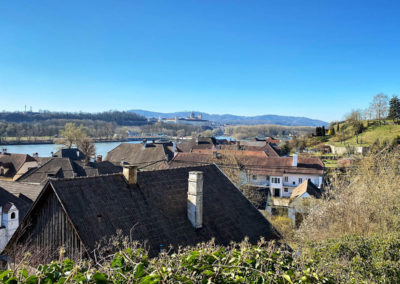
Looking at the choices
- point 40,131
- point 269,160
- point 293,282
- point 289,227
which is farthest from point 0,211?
point 40,131

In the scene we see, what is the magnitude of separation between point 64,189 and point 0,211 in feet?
26.0

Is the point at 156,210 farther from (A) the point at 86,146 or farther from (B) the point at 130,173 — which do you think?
(A) the point at 86,146

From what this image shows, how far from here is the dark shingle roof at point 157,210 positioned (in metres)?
10.8

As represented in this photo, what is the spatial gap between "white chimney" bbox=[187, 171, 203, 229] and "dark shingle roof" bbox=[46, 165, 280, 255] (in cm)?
29

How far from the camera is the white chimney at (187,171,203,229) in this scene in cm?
1274

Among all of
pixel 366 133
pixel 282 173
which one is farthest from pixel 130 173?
pixel 366 133

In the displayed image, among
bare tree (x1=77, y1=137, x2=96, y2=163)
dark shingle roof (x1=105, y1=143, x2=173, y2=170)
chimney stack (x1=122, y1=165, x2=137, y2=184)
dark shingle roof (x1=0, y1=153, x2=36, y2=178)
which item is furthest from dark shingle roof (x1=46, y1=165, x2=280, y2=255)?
bare tree (x1=77, y1=137, x2=96, y2=163)

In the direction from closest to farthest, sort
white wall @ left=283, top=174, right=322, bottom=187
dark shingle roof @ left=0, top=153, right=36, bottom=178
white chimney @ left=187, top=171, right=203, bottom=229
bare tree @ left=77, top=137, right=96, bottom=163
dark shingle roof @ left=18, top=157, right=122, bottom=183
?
white chimney @ left=187, top=171, right=203, bottom=229, dark shingle roof @ left=18, top=157, right=122, bottom=183, dark shingle roof @ left=0, top=153, right=36, bottom=178, white wall @ left=283, top=174, right=322, bottom=187, bare tree @ left=77, top=137, right=96, bottom=163

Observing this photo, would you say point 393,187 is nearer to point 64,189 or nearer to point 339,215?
point 339,215

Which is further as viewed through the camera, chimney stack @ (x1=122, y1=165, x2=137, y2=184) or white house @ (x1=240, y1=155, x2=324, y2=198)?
white house @ (x1=240, y1=155, x2=324, y2=198)

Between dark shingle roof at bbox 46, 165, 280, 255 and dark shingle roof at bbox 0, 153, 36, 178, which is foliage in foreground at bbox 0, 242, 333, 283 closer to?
dark shingle roof at bbox 46, 165, 280, 255

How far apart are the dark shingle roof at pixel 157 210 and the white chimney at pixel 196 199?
0.29 metres

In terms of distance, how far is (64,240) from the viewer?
10.5 metres

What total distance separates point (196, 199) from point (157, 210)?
156cm
